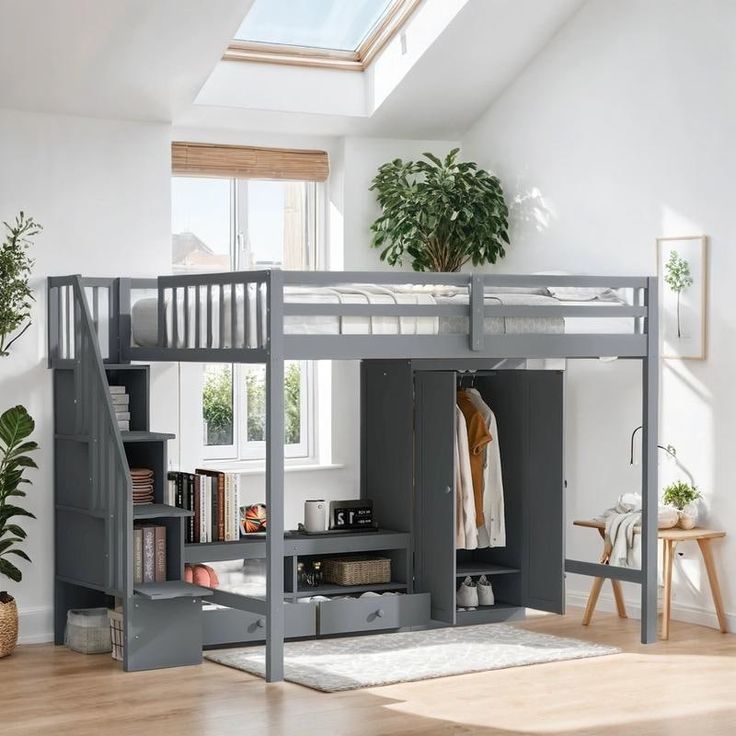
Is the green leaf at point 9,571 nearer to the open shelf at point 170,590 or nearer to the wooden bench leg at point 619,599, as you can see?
the open shelf at point 170,590

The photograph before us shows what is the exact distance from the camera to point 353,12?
6379 millimetres

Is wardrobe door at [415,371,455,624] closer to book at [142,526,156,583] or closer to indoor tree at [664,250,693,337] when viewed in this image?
indoor tree at [664,250,693,337]

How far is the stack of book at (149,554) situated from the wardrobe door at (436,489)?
1237mm

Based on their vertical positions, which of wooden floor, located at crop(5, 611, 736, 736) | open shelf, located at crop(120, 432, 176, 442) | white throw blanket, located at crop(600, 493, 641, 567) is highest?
open shelf, located at crop(120, 432, 176, 442)

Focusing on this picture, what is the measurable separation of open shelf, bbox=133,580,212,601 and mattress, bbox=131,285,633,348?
0.94 meters

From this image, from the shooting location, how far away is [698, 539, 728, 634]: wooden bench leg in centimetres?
571

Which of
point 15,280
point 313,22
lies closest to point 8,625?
point 15,280

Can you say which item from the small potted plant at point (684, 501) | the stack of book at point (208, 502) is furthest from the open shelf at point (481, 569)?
the stack of book at point (208, 502)

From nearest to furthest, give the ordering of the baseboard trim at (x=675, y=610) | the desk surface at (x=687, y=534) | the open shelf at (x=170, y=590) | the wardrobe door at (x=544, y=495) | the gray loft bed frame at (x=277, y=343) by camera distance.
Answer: the gray loft bed frame at (x=277, y=343)
the open shelf at (x=170, y=590)
the desk surface at (x=687, y=534)
the baseboard trim at (x=675, y=610)
the wardrobe door at (x=544, y=495)

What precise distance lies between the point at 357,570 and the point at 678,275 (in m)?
1.93

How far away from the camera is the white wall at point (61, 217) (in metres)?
Result: 5.76

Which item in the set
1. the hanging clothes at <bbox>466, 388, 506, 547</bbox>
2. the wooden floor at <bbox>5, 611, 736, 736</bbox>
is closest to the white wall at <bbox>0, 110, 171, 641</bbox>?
the wooden floor at <bbox>5, 611, 736, 736</bbox>

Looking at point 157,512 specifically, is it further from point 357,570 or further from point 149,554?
point 357,570

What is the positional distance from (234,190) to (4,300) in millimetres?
1726
